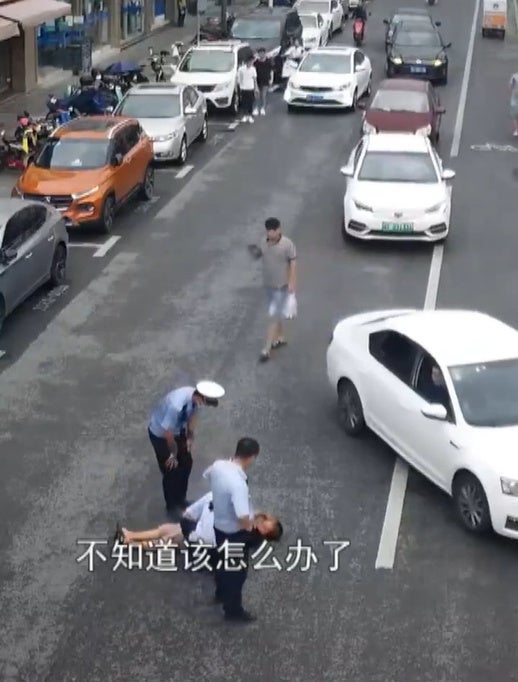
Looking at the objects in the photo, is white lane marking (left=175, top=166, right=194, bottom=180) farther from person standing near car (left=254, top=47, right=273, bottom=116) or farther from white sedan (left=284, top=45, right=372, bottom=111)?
white sedan (left=284, top=45, right=372, bottom=111)

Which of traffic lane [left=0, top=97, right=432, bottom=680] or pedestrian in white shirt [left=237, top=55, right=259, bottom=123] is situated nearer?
traffic lane [left=0, top=97, right=432, bottom=680]

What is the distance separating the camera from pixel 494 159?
1073 inches

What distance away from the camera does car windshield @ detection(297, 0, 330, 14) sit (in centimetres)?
4836

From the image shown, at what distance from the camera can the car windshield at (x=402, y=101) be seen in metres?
27.0

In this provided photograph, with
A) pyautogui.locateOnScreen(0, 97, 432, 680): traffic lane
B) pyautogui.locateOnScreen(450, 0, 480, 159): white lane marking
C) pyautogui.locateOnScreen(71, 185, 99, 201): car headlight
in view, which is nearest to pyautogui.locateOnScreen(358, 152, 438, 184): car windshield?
pyautogui.locateOnScreen(0, 97, 432, 680): traffic lane

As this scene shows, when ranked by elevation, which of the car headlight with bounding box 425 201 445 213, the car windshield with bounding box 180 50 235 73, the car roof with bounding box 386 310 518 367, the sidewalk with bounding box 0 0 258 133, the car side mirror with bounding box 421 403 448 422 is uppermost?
the car roof with bounding box 386 310 518 367

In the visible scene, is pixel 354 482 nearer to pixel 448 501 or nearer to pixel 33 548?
pixel 448 501

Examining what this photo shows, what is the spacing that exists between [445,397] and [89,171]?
435 inches

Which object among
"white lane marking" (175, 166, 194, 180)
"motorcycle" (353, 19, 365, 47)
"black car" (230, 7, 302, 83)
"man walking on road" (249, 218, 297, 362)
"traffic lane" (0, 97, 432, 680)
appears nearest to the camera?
"traffic lane" (0, 97, 432, 680)

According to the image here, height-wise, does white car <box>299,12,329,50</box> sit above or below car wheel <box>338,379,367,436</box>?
below

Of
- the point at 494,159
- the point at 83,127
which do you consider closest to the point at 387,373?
the point at 83,127

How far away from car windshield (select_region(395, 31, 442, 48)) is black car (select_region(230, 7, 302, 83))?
3391mm

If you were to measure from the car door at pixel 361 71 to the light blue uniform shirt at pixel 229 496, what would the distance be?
1005 inches

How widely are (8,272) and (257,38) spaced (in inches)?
975
